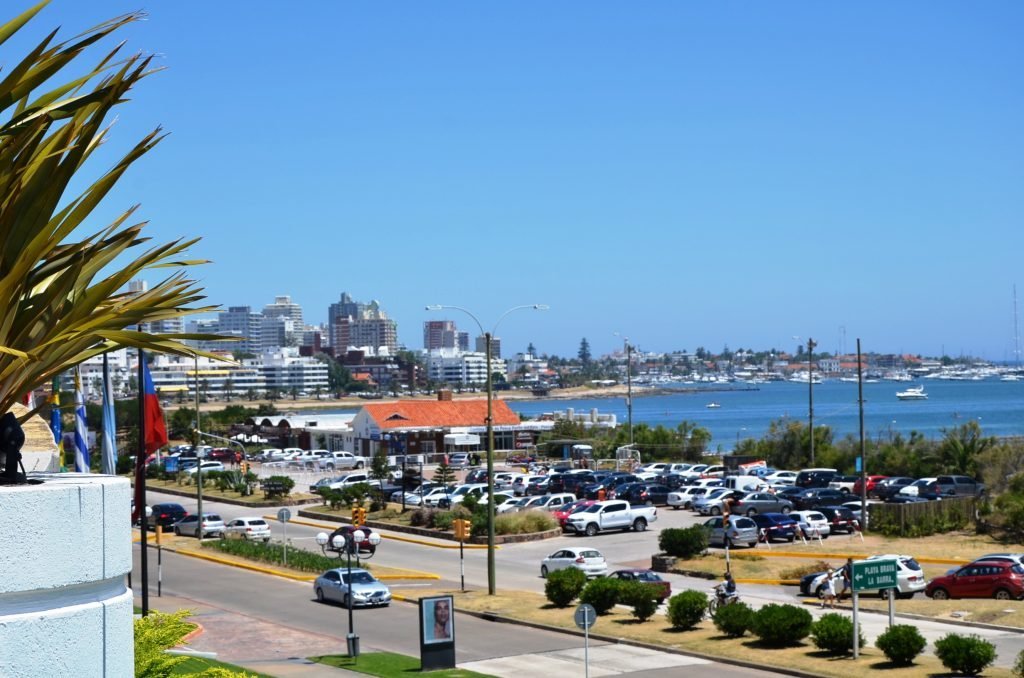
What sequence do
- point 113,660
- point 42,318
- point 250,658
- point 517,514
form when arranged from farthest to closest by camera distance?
point 517,514, point 250,658, point 42,318, point 113,660

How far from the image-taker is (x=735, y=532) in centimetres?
4691

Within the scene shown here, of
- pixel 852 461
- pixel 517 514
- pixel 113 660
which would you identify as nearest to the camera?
pixel 113 660

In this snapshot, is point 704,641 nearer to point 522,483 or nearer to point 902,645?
point 902,645

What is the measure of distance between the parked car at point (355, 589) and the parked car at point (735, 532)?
48.3 ft

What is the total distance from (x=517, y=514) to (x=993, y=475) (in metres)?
22.6

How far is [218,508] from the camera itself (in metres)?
64.6

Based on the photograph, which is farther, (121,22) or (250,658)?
(250,658)

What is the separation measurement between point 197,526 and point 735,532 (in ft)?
75.0

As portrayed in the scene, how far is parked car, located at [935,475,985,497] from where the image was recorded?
5825cm

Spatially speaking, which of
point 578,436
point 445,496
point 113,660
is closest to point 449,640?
point 113,660

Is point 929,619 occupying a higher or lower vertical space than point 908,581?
lower

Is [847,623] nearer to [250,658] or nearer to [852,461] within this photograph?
[250,658]

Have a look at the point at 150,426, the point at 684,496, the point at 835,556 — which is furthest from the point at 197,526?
the point at 150,426

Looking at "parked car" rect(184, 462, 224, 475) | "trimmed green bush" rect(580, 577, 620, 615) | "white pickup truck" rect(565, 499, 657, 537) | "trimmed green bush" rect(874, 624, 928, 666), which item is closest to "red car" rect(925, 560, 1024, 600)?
"trimmed green bush" rect(580, 577, 620, 615)
